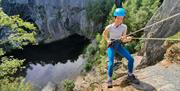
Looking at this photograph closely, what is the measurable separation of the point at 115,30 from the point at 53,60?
133ft

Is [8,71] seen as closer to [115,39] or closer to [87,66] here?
[115,39]

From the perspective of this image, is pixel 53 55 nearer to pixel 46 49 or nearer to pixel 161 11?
pixel 46 49

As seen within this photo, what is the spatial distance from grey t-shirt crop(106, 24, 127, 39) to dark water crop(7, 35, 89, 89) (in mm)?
30572

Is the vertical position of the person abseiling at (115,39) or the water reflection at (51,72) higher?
the water reflection at (51,72)

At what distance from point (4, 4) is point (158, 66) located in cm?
4689

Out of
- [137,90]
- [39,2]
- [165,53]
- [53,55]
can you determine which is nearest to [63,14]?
[39,2]

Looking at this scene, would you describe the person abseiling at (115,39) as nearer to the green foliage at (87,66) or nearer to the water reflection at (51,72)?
the water reflection at (51,72)

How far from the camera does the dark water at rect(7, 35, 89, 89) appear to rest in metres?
45.9

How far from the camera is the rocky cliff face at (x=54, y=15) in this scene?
193 feet

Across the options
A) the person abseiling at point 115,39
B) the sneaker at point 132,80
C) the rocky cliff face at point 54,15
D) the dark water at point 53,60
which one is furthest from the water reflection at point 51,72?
the person abseiling at point 115,39

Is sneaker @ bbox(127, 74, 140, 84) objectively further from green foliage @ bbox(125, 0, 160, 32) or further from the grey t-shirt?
green foliage @ bbox(125, 0, 160, 32)

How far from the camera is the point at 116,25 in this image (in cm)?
1282

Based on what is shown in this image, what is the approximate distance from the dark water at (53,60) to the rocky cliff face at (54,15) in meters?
1.89

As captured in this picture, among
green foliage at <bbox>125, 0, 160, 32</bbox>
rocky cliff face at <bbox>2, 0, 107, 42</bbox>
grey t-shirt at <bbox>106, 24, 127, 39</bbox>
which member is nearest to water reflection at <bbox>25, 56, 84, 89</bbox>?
rocky cliff face at <bbox>2, 0, 107, 42</bbox>
